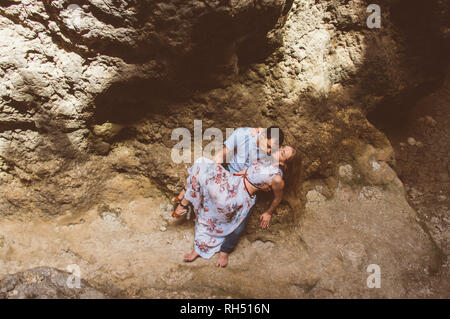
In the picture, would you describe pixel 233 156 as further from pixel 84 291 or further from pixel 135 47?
pixel 84 291

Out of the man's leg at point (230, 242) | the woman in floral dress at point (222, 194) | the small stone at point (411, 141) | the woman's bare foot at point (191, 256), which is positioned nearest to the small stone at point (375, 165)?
the small stone at point (411, 141)

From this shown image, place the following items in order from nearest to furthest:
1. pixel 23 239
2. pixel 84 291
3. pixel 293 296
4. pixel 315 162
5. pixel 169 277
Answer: pixel 84 291 → pixel 293 296 → pixel 169 277 → pixel 23 239 → pixel 315 162

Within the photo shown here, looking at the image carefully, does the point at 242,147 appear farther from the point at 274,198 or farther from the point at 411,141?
the point at 411,141

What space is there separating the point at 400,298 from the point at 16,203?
124 inches

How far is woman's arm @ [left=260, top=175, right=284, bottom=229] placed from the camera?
2148 mm

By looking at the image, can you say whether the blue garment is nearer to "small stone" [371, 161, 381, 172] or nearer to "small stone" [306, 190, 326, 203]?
"small stone" [306, 190, 326, 203]

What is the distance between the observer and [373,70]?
7.91 ft

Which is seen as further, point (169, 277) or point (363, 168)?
point (363, 168)

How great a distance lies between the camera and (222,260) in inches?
90.4

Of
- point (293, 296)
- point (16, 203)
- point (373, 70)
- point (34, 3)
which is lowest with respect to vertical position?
point (293, 296)

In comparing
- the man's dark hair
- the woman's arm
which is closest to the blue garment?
the man's dark hair

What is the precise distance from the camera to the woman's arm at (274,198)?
7.05 feet

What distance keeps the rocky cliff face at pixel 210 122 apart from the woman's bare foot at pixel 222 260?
99mm
